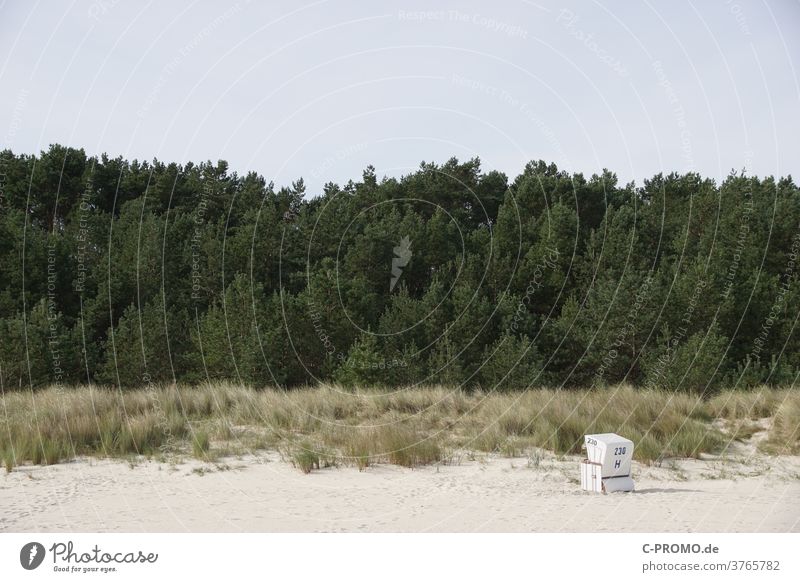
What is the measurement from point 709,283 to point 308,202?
21.4 m

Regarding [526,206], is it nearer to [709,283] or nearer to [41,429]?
[709,283]

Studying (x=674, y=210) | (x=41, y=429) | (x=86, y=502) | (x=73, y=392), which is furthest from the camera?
(x=674, y=210)

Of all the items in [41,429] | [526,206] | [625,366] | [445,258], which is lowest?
[625,366]

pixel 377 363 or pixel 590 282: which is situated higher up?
pixel 590 282

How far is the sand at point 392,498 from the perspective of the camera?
24.9ft

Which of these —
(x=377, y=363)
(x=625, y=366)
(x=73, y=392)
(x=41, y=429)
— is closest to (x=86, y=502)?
(x=41, y=429)

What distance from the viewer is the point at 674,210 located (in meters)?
40.5
